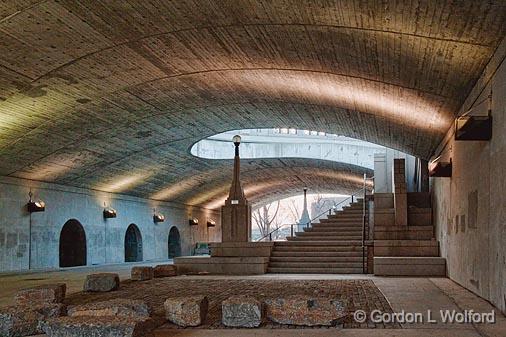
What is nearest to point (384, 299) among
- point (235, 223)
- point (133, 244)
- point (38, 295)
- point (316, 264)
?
point (38, 295)

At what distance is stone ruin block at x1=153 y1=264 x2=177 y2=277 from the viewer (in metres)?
15.6

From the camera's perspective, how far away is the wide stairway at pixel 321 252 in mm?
16969

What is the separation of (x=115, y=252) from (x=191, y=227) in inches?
395

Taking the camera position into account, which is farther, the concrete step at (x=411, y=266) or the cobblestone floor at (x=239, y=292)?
the concrete step at (x=411, y=266)

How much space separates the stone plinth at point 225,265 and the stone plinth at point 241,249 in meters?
0.66

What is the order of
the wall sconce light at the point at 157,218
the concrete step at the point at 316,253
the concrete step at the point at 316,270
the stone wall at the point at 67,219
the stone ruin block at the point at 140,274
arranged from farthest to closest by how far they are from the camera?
the wall sconce light at the point at 157,218 → the stone wall at the point at 67,219 → the concrete step at the point at 316,253 → the concrete step at the point at 316,270 → the stone ruin block at the point at 140,274

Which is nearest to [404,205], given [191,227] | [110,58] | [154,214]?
[110,58]

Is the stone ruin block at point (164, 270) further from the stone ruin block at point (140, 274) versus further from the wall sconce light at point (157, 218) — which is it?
the wall sconce light at point (157, 218)

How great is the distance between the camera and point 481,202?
32.3 feet

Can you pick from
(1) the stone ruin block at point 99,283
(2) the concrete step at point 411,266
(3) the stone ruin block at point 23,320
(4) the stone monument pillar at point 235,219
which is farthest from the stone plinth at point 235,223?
(3) the stone ruin block at point 23,320

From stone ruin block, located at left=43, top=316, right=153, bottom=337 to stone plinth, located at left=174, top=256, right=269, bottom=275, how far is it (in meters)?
11.0

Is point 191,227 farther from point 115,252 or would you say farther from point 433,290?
point 433,290

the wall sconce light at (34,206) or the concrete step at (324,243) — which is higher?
the wall sconce light at (34,206)

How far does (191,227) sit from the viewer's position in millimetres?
35844
